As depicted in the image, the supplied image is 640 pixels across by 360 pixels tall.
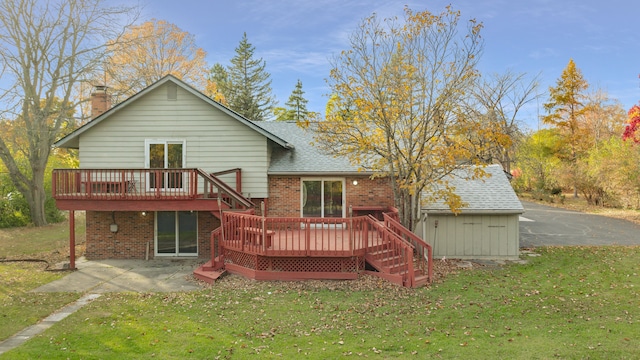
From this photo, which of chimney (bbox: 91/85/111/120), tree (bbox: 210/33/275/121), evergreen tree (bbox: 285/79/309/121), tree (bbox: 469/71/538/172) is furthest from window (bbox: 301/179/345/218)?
evergreen tree (bbox: 285/79/309/121)

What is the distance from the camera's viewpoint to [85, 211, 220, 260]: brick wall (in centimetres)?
1454

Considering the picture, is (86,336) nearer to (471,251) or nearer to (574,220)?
(471,251)

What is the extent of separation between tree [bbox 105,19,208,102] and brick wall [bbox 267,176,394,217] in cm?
2046

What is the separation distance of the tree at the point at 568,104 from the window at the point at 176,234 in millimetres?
35828

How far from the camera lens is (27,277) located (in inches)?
462

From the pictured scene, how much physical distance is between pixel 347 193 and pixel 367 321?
7.53 m

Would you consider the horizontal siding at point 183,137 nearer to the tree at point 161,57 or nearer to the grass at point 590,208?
the tree at point 161,57

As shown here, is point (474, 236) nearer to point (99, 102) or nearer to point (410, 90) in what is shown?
point (410, 90)

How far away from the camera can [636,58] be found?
32406 mm

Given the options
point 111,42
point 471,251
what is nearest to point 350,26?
point 471,251

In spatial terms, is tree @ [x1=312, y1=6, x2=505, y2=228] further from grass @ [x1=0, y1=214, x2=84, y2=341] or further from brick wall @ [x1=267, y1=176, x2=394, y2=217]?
grass @ [x1=0, y1=214, x2=84, y2=341]

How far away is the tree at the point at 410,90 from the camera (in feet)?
39.5

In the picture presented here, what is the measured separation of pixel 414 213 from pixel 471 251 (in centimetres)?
257

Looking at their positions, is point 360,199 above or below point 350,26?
below
